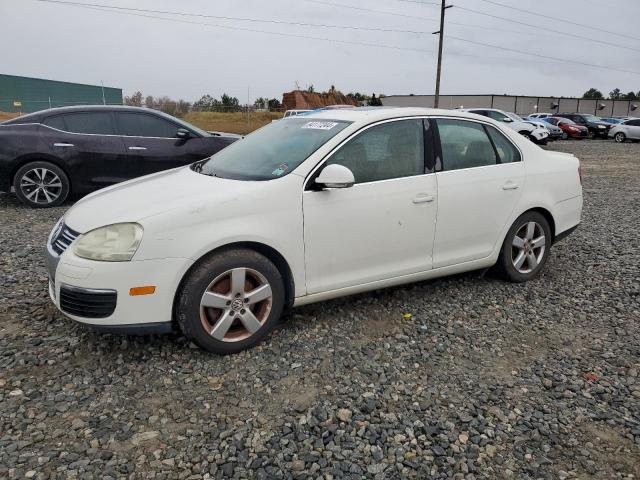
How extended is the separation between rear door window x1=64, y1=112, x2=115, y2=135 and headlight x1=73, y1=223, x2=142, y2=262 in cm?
518

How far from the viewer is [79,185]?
759 centimetres

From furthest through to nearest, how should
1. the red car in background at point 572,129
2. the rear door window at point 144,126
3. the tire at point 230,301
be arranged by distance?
the red car in background at point 572,129 → the rear door window at point 144,126 → the tire at point 230,301

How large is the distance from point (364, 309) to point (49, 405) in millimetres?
2266

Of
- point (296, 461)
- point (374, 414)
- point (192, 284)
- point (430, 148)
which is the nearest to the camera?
point (296, 461)

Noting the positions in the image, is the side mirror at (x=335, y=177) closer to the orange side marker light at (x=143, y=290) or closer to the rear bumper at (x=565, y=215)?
the orange side marker light at (x=143, y=290)

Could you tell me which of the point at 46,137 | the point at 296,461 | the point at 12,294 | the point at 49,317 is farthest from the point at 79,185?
the point at 296,461

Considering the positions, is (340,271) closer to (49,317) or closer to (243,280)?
(243,280)

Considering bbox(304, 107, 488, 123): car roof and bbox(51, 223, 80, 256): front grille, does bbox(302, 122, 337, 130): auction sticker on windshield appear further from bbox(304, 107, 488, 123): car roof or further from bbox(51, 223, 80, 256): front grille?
bbox(51, 223, 80, 256): front grille

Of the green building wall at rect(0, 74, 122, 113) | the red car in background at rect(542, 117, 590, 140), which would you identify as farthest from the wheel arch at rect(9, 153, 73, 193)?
the green building wall at rect(0, 74, 122, 113)

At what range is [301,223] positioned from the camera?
3.34 m

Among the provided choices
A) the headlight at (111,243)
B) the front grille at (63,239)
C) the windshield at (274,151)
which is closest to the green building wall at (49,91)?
the windshield at (274,151)

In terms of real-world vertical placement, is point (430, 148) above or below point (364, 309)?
above

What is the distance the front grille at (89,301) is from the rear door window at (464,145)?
264 cm

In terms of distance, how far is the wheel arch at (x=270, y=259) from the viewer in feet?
10.1
